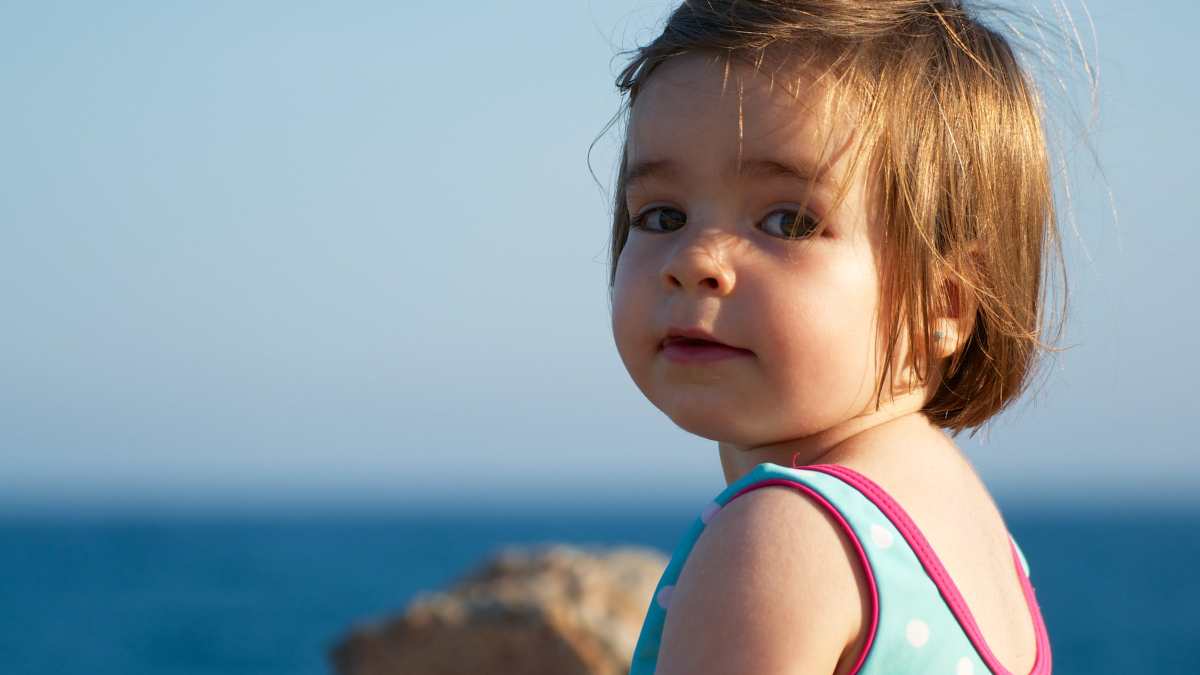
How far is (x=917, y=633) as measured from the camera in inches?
69.1

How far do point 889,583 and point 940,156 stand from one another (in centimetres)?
66

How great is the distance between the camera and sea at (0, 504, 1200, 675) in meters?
33.4

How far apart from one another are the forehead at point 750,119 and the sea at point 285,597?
505 centimetres

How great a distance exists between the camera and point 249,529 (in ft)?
359

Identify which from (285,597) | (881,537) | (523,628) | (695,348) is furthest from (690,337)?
Result: (285,597)

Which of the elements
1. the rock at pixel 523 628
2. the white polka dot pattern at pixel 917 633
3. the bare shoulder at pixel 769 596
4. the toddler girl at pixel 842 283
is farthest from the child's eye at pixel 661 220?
the rock at pixel 523 628

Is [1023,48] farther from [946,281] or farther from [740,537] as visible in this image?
[740,537]

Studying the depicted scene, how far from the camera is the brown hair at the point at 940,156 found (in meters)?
1.98

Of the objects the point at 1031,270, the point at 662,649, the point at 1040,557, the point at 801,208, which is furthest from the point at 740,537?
the point at 1040,557

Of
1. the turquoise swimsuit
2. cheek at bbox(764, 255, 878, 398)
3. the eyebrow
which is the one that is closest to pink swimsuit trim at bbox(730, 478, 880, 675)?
the turquoise swimsuit

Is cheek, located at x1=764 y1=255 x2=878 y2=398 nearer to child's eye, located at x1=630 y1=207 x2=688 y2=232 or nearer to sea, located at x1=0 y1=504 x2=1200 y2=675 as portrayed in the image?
child's eye, located at x1=630 y1=207 x2=688 y2=232

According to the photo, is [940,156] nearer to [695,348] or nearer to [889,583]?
[695,348]

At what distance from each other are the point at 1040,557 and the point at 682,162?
6529 centimetres

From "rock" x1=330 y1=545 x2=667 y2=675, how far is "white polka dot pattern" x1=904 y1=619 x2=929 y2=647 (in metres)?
3.83
